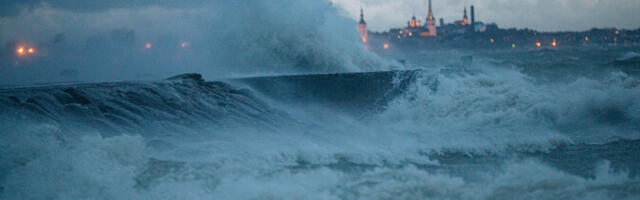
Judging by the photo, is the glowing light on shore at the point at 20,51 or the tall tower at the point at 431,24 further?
the tall tower at the point at 431,24

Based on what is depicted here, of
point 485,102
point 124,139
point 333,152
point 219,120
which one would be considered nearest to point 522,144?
point 485,102

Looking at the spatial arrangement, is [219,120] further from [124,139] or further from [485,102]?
[485,102]

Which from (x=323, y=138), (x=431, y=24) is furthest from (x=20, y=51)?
(x=431, y=24)

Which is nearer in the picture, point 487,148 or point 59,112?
point 59,112

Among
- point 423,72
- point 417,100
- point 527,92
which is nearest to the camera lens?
A: point 527,92

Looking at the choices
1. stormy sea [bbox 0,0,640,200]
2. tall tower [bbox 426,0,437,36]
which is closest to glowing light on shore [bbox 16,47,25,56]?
stormy sea [bbox 0,0,640,200]

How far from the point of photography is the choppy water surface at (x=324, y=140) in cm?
521

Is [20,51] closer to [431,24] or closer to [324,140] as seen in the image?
[324,140]

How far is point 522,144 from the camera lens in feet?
26.1

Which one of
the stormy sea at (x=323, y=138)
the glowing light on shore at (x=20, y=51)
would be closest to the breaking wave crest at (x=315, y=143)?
the stormy sea at (x=323, y=138)

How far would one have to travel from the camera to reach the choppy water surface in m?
5.21

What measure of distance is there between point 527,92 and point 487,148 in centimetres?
323

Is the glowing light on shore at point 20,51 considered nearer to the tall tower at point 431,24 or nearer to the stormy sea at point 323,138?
the stormy sea at point 323,138

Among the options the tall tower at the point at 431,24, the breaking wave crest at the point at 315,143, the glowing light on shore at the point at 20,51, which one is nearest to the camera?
the breaking wave crest at the point at 315,143
